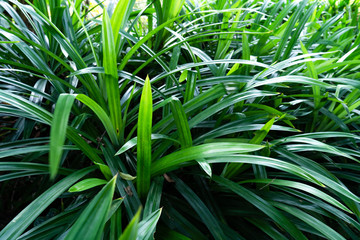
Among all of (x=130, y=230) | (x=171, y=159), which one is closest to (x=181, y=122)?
(x=171, y=159)

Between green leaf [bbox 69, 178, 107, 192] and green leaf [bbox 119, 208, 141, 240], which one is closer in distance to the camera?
green leaf [bbox 119, 208, 141, 240]

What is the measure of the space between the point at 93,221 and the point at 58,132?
0.38 feet

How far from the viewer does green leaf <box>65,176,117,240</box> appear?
1.03 ft

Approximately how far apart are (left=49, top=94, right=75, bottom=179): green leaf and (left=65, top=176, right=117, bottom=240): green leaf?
3.1 inches

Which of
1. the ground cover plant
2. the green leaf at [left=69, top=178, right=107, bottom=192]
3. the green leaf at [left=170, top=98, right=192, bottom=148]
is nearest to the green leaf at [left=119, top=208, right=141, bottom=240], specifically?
the ground cover plant

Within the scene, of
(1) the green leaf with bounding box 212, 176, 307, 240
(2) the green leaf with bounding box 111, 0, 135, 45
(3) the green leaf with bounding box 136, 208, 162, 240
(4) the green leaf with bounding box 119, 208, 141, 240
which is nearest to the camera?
(4) the green leaf with bounding box 119, 208, 141, 240

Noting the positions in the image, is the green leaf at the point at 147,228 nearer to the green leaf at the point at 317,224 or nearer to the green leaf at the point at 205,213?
the green leaf at the point at 205,213

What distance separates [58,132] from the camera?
32 centimetres

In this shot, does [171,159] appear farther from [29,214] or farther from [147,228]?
[29,214]

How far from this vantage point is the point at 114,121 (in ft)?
2.02

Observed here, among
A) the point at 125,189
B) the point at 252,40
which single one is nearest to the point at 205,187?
the point at 125,189

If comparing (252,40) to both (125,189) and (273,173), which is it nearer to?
(273,173)

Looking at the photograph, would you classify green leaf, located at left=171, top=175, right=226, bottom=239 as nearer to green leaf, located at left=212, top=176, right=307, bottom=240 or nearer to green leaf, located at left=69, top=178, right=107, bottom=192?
green leaf, located at left=212, top=176, right=307, bottom=240

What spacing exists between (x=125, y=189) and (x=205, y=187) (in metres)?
0.20
